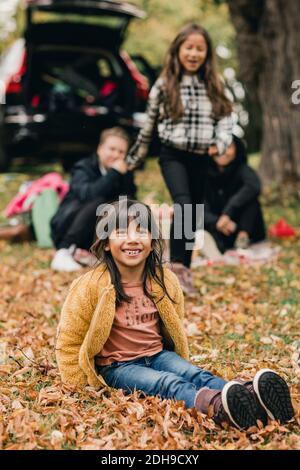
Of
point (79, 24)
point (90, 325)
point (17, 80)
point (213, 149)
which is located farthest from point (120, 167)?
point (79, 24)

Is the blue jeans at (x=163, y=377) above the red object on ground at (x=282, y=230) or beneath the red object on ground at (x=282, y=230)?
beneath

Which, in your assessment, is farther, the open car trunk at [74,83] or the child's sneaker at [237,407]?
the open car trunk at [74,83]

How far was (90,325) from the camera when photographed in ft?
11.0

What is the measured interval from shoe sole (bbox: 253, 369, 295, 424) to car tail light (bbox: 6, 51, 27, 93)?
7.46 meters

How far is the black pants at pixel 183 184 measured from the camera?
5.22 m

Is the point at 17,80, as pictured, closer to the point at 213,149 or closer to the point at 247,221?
the point at 247,221

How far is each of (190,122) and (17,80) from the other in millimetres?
5089

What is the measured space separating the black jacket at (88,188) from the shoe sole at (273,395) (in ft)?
10.9

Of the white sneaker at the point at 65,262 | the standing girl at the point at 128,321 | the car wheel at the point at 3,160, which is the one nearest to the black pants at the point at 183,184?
the white sneaker at the point at 65,262

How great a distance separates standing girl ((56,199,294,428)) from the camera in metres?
3.32

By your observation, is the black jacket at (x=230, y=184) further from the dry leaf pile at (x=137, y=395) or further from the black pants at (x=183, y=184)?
the black pants at (x=183, y=184)

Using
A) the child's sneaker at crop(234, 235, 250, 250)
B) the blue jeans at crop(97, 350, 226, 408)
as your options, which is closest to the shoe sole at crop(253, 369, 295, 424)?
the blue jeans at crop(97, 350, 226, 408)
